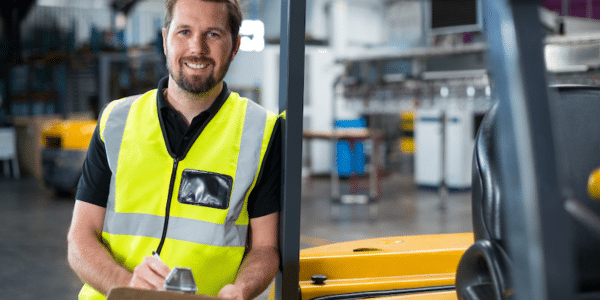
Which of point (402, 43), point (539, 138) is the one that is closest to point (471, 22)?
point (402, 43)

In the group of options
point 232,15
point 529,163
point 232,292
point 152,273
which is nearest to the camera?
point 529,163

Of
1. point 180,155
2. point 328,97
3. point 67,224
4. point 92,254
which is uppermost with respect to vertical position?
point 328,97

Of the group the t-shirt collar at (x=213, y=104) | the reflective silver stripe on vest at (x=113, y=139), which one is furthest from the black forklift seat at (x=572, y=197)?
the reflective silver stripe on vest at (x=113, y=139)

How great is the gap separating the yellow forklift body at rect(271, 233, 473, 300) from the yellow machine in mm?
7140

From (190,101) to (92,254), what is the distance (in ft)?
1.87

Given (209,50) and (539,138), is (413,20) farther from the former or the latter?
(539,138)

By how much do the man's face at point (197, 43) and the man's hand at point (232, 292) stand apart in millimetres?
633

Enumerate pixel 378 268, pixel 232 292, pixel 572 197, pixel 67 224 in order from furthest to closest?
pixel 67 224 < pixel 378 268 < pixel 232 292 < pixel 572 197

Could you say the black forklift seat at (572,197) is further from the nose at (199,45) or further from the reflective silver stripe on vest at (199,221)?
the nose at (199,45)

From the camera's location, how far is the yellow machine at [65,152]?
8.30 metres

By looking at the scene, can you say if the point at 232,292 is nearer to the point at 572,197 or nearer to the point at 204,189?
the point at 204,189

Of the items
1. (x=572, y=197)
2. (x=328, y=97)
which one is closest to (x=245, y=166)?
(x=572, y=197)

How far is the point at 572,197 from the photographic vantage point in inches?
48.9

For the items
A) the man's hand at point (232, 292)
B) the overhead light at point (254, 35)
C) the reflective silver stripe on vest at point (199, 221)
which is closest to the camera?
the man's hand at point (232, 292)
